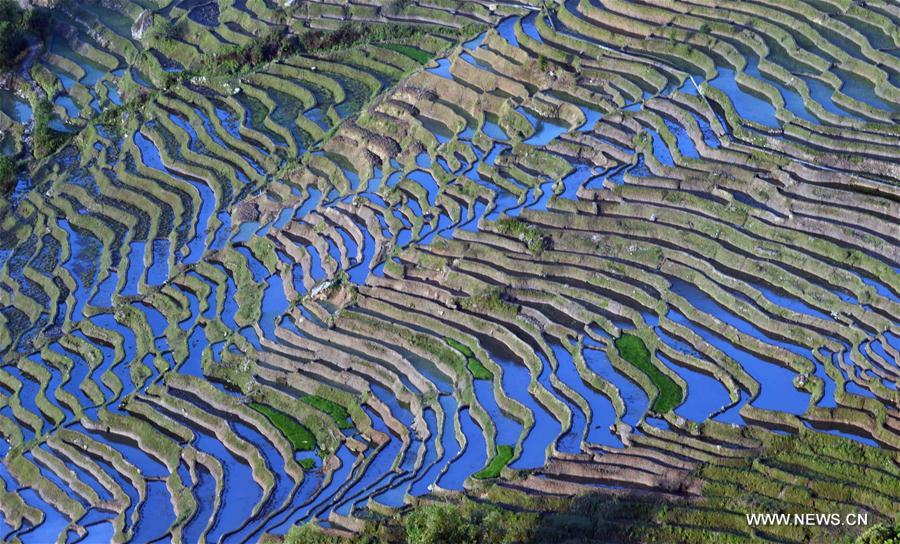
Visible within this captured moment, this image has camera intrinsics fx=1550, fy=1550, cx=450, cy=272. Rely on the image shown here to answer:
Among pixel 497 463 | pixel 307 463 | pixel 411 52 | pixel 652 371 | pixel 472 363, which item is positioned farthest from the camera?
pixel 411 52

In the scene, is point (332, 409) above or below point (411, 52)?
below

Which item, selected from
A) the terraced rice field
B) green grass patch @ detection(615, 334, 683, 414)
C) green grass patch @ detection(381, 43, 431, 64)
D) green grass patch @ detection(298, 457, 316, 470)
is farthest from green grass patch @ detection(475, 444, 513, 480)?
green grass patch @ detection(381, 43, 431, 64)

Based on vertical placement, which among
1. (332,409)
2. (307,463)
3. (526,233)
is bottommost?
(307,463)

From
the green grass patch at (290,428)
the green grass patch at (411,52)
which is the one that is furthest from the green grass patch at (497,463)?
the green grass patch at (411,52)

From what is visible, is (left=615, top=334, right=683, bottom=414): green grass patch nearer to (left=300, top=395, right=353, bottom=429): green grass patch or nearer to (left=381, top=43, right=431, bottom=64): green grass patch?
(left=300, top=395, right=353, bottom=429): green grass patch

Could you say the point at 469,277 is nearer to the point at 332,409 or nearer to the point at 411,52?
the point at 332,409

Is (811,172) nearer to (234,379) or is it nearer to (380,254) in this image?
(380,254)

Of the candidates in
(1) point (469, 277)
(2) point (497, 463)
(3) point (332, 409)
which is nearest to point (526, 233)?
(1) point (469, 277)
